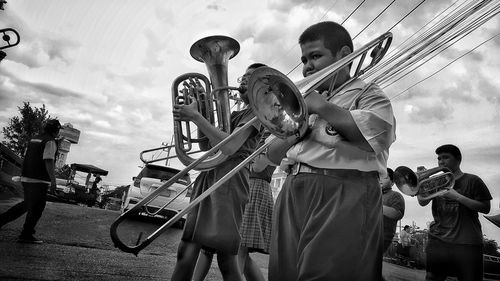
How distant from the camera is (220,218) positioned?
101 inches

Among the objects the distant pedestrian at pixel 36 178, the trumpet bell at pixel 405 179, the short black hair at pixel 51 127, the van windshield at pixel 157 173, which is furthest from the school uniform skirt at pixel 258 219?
the van windshield at pixel 157 173

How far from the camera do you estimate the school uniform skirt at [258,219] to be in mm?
3834

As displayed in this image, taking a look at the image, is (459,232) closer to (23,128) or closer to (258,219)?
(258,219)

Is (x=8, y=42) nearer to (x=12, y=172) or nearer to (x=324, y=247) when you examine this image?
(x=324, y=247)

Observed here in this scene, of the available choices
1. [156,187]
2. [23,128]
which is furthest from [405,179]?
[23,128]

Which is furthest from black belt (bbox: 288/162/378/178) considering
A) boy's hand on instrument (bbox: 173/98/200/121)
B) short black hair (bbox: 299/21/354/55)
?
boy's hand on instrument (bbox: 173/98/200/121)

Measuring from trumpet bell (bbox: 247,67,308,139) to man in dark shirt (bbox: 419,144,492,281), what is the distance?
3139mm

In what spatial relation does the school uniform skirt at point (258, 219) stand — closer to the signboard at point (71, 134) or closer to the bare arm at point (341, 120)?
the bare arm at point (341, 120)

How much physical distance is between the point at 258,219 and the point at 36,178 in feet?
11.9

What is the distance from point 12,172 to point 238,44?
50.5ft

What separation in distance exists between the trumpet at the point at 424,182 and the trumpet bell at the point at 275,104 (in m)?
3.24

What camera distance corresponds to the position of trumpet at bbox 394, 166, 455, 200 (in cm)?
429

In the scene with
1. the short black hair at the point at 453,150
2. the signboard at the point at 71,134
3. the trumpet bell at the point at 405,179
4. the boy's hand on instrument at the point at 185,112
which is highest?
the signboard at the point at 71,134

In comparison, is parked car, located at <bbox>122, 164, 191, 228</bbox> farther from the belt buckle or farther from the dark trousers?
the belt buckle
